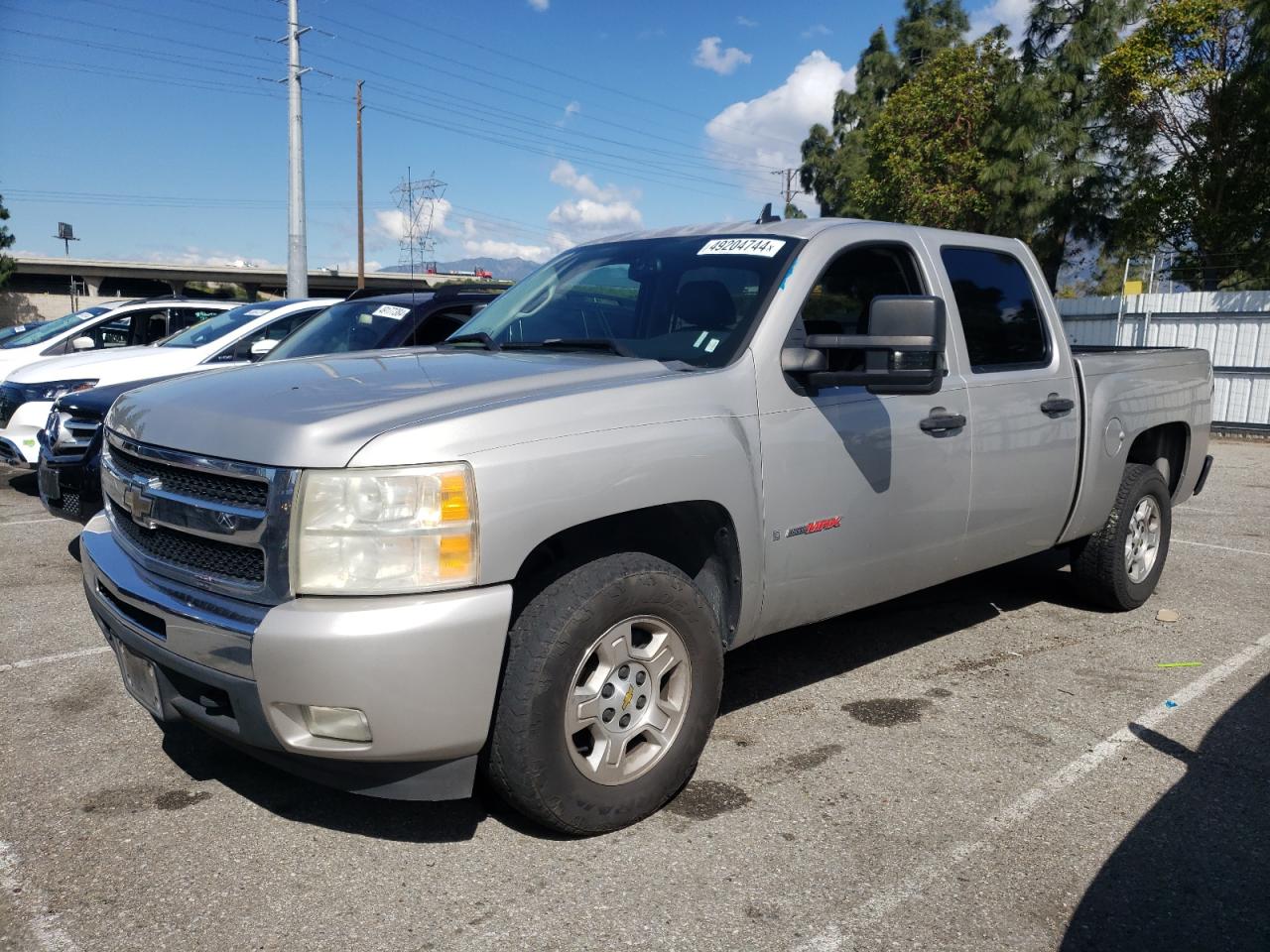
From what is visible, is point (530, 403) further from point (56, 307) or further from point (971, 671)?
point (56, 307)

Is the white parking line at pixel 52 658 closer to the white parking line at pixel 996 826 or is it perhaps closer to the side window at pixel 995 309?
the white parking line at pixel 996 826

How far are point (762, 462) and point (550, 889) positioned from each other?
1459 millimetres

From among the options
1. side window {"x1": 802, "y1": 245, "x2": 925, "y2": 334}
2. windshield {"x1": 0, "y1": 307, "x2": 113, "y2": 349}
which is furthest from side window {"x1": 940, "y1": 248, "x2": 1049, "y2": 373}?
windshield {"x1": 0, "y1": 307, "x2": 113, "y2": 349}

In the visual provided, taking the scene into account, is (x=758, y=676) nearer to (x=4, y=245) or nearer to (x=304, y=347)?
(x=304, y=347)

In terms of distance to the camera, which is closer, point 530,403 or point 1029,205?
point 530,403

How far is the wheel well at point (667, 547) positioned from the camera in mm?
2987

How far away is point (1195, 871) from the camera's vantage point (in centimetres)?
298

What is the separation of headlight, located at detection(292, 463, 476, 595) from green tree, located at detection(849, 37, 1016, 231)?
29814mm

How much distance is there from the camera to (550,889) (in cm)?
281

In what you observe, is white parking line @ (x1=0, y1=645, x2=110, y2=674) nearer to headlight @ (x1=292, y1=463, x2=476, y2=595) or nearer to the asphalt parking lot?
the asphalt parking lot

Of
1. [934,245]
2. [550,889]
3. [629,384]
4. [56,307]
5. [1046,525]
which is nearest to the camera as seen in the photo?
[550,889]

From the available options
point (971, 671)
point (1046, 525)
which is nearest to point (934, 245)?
point (1046, 525)

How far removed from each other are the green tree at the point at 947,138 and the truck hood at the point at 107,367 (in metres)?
25.4

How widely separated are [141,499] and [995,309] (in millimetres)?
3574
